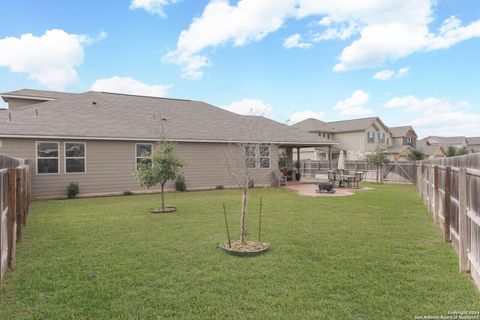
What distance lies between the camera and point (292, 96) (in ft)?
66.8

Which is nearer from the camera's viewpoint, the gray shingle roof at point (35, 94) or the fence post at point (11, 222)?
the fence post at point (11, 222)

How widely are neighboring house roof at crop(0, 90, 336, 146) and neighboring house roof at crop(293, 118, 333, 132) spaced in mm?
17462

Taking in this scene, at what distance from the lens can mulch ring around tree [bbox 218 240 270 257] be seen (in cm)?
534

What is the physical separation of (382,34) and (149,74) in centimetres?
1307

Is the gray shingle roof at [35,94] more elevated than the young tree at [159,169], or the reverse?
the gray shingle roof at [35,94]

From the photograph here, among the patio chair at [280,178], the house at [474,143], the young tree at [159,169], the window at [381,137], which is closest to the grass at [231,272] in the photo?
the young tree at [159,169]

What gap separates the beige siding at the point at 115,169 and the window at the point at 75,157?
0.17 meters

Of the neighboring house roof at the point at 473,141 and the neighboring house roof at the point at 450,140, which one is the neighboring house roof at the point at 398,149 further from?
the neighboring house roof at the point at 473,141

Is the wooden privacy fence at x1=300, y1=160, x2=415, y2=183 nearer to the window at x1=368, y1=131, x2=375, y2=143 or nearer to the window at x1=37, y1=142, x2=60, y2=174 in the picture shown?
the window at x1=368, y1=131, x2=375, y2=143

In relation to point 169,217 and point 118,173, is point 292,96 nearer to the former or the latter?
point 118,173

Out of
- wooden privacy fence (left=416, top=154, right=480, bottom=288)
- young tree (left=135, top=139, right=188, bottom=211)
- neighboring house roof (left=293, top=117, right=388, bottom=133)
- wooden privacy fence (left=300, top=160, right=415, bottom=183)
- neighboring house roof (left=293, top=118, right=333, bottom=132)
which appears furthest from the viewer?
neighboring house roof (left=293, top=118, right=333, bottom=132)

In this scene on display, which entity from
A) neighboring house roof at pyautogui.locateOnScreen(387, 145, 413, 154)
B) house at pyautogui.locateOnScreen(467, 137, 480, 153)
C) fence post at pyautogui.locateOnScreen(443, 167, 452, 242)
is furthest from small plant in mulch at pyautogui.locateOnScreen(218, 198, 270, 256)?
house at pyautogui.locateOnScreen(467, 137, 480, 153)

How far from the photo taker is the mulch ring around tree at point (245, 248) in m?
5.34

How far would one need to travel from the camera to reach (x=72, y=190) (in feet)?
43.4
